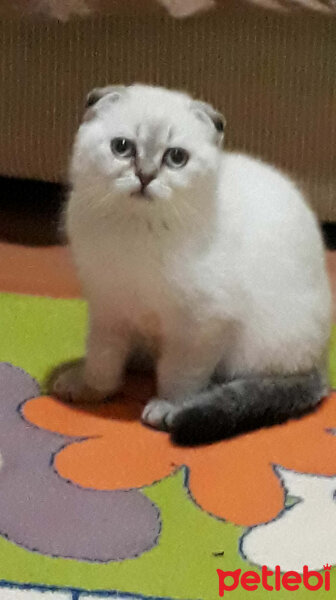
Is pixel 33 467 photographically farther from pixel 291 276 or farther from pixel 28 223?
pixel 28 223

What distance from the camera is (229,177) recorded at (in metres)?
1.23

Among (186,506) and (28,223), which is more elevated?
(186,506)

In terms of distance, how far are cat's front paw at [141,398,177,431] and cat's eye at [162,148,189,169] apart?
392 millimetres

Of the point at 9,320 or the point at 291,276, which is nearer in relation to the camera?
the point at 291,276

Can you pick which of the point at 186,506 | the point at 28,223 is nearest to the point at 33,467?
the point at 186,506

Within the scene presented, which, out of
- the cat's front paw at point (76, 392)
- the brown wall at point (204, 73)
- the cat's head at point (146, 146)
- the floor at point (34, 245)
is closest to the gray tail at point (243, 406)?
the cat's front paw at point (76, 392)

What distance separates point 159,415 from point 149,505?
0.66 ft

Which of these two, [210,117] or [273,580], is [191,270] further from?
[273,580]

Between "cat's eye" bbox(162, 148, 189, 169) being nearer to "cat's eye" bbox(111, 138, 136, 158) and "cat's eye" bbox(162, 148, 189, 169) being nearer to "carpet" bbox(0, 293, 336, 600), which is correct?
"cat's eye" bbox(111, 138, 136, 158)

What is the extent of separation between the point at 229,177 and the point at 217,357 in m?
0.30

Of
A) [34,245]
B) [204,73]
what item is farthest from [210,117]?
[34,245]

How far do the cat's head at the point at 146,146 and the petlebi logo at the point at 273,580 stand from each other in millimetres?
519

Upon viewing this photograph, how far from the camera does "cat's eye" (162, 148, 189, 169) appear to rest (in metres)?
1.06

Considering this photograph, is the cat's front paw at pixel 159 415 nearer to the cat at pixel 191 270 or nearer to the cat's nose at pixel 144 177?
the cat at pixel 191 270
